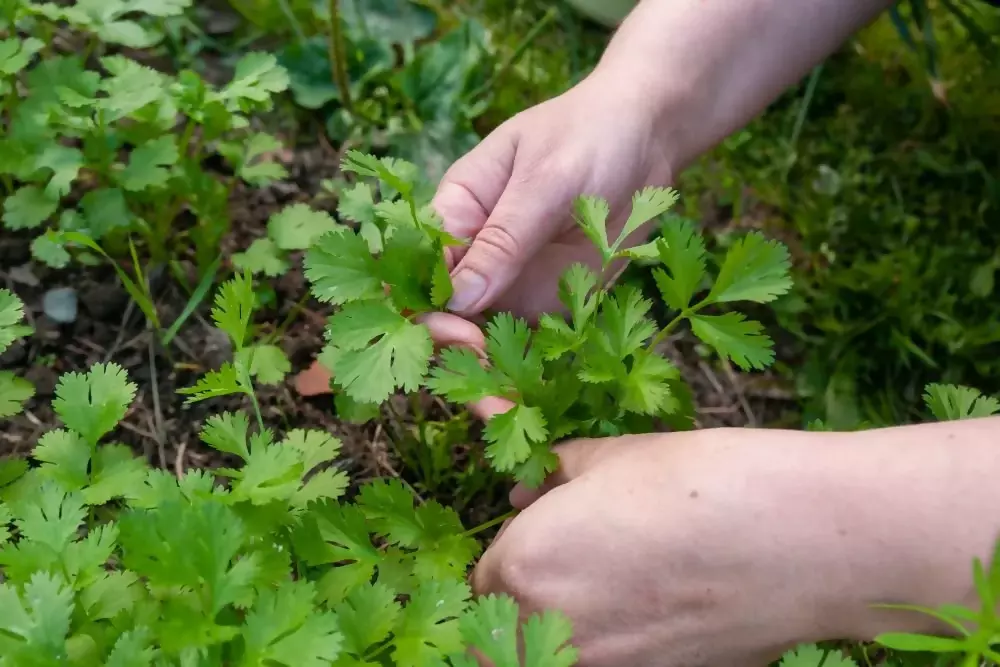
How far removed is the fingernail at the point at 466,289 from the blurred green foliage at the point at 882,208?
30.1 inches

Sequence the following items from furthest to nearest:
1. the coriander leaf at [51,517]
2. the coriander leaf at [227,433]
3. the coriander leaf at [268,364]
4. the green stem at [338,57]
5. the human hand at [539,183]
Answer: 1. the green stem at [338,57]
2. the coriander leaf at [268,364]
3. the human hand at [539,183]
4. the coriander leaf at [227,433]
5. the coriander leaf at [51,517]

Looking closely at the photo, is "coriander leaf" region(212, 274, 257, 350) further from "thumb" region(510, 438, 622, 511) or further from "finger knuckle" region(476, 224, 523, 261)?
"thumb" region(510, 438, 622, 511)

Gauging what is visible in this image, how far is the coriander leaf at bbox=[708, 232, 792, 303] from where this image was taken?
105cm

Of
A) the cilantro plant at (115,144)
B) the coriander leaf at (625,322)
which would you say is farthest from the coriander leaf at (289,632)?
the cilantro plant at (115,144)

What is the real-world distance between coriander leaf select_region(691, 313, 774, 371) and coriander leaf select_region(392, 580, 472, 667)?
43 centimetres

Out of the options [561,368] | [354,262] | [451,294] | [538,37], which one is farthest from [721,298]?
[538,37]

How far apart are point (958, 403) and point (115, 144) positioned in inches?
53.2

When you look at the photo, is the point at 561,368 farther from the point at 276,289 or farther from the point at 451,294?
the point at 276,289

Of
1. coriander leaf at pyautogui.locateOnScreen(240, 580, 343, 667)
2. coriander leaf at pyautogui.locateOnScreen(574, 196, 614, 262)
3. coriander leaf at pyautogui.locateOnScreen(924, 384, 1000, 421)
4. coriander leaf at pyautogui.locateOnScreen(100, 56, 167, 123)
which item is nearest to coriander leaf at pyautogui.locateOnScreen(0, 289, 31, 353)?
coriander leaf at pyautogui.locateOnScreen(100, 56, 167, 123)

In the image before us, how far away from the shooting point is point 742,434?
90 centimetres

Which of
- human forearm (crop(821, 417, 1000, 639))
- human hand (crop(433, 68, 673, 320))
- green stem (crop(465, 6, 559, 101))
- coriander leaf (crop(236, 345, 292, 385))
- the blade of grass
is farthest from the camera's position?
green stem (crop(465, 6, 559, 101))

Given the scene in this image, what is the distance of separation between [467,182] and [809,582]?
72cm

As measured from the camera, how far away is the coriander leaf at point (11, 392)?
1.17 m

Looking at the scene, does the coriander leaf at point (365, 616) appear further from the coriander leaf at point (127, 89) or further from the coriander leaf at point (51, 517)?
the coriander leaf at point (127, 89)
